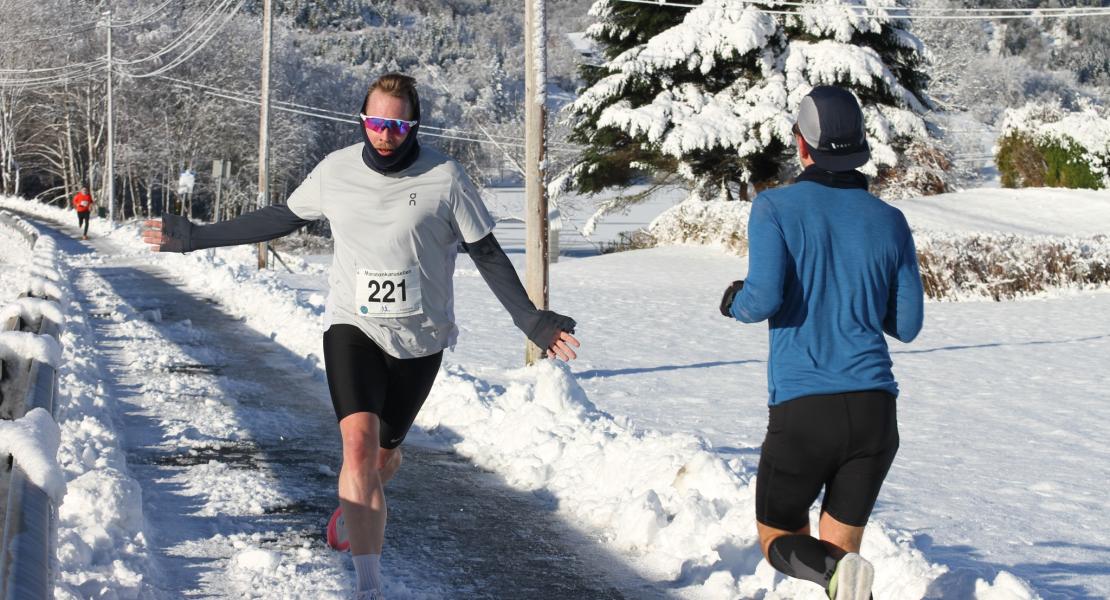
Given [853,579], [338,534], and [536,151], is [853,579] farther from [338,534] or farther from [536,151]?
[536,151]

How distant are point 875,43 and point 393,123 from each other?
1173 inches

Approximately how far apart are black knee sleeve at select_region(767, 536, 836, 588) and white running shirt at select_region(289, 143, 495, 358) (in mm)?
1689

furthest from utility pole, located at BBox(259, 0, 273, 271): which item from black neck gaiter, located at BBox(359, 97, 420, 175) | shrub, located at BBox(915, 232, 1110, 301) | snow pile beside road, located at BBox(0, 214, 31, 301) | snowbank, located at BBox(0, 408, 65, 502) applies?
snowbank, located at BBox(0, 408, 65, 502)

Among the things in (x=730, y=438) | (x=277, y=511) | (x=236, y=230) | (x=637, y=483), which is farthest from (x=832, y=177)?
(x=730, y=438)

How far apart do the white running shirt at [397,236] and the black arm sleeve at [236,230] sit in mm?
209

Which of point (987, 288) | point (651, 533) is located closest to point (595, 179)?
point (987, 288)

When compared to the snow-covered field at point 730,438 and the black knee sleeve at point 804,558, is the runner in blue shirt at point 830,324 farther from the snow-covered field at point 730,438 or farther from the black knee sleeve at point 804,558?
the snow-covered field at point 730,438

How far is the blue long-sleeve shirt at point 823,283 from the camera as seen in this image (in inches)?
137

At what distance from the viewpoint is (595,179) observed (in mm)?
34594

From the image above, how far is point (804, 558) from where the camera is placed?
3.54 m

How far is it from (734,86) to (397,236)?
2880 centimetres

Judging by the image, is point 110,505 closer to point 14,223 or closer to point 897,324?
point 897,324

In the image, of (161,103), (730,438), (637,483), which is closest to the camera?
(637,483)

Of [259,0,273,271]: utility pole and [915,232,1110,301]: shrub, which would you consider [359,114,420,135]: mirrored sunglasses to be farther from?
[259,0,273,271]: utility pole
